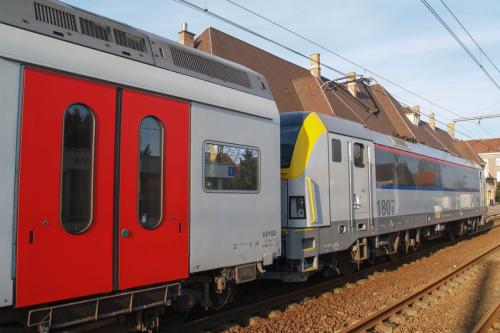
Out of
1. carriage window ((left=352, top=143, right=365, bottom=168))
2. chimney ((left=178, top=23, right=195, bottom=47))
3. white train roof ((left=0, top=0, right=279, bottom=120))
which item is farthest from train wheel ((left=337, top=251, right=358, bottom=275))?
chimney ((left=178, top=23, right=195, bottom=47))

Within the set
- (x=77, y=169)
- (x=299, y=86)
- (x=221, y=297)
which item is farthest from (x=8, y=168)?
(x=299, y=86)

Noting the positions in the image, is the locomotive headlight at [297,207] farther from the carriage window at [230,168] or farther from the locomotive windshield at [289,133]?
the carriage window at [230,168]

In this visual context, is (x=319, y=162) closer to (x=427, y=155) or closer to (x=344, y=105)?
(x=427, y=155)

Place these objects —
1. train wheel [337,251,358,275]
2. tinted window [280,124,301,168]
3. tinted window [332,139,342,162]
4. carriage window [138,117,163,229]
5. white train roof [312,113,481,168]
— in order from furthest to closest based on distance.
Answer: train wheel [337,251,358,275] < white train roof [312,113,481,168] < tinted window [332,139,342,162] < tinted window [280,124,301,168] < carriage window [138,117,163,229]

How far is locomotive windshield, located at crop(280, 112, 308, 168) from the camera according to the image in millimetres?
7852

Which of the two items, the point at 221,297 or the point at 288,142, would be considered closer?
the point at 221,297

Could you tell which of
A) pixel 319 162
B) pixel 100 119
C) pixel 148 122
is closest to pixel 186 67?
pixel 148 122

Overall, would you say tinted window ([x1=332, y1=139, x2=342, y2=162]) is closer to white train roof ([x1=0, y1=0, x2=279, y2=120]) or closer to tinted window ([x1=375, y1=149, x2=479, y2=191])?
tinted window ([x1=375, y1=149, x2=479, y2=191])

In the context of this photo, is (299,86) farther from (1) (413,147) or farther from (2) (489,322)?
(2) (489,322)

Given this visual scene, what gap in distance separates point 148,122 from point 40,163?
4.07 feet

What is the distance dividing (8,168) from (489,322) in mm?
6543

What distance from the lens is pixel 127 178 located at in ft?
14.7

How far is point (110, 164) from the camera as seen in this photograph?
4340mm

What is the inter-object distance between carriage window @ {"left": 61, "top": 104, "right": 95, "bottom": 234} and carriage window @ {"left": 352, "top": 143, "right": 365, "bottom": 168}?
589cm
